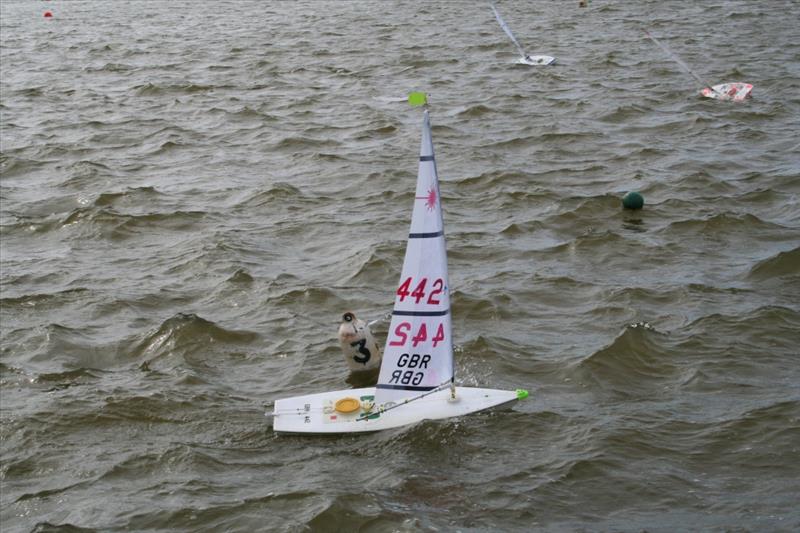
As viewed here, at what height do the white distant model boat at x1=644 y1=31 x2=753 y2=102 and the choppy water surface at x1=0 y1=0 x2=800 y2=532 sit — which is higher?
the choppy water surface at x1=0 y1=0 x2=800 y2=532

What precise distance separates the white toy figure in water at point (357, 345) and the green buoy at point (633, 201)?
25.3 ft

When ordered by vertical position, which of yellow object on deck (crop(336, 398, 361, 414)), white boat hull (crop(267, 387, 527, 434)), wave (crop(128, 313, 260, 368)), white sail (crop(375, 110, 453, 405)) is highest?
white sail (crop(375, 110, 453, 405))

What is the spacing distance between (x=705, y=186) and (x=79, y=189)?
13.1m

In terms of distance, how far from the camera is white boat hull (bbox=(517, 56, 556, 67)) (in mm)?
34406

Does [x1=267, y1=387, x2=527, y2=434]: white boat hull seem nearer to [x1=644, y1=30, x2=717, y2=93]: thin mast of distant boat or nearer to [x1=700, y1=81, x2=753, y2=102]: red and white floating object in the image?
[x1=700, y1=81, x2=753, y2=102]: red and white floating object

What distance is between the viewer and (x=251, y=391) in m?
15.0

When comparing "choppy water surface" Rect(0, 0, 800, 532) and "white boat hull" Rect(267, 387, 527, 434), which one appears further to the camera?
"white boat hull" Rect(267, 387, 527, 434)

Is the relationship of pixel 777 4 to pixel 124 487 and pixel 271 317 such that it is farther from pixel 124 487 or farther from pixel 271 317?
pixel 124 487

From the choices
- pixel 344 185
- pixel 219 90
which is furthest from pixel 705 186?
pixel 219 90

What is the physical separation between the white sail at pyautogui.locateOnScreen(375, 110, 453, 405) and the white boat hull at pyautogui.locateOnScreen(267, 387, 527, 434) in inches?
7.4

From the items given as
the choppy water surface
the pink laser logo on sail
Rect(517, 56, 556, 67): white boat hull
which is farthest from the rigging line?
Rect(517, 56, 556, 67): white boat hull

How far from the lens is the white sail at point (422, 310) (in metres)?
12.0

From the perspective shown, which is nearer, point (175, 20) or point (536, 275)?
point (536, 275)

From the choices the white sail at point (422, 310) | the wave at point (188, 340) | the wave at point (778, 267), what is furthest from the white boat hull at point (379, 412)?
the wave at point (778, 267)
